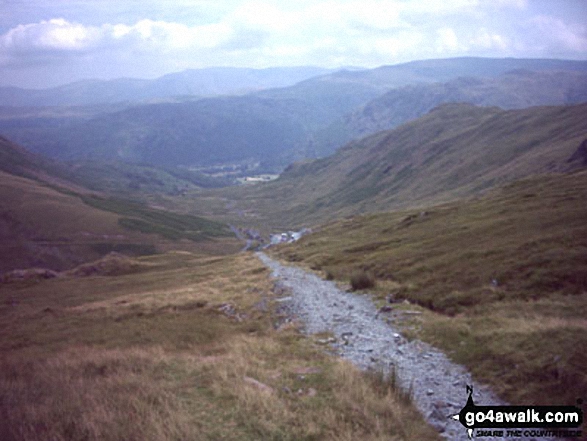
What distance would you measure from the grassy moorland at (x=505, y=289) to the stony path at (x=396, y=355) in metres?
0.90

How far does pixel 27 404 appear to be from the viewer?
12.3 meters

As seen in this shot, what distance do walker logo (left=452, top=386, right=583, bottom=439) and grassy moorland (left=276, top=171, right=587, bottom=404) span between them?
606 millimetres

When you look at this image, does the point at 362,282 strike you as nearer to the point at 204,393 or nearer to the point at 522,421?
the point at 204,393

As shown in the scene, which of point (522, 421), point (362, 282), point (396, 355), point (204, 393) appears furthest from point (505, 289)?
point (204, 393)

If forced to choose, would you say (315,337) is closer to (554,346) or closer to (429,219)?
(554,346)

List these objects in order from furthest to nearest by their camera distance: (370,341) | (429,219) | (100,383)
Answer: (429,219)
(370,341)
(100,383)

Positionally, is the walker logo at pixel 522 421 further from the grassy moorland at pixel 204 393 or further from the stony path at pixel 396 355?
the grassy moorland at pixel 204 393

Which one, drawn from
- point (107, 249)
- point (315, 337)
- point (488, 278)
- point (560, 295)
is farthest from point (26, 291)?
point (107, 249)

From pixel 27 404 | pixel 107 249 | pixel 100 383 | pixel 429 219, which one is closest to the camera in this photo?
pixel 27 404

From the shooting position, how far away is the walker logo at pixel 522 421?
11164 mm

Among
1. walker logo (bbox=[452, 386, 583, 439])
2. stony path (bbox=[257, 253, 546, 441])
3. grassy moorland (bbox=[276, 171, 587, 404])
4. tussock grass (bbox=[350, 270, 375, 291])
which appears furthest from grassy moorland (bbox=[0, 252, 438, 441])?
tussock grass (bbox=[350, 270, 375, 291])

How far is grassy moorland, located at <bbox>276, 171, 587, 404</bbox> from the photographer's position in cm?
1421

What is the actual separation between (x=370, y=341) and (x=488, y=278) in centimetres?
1562

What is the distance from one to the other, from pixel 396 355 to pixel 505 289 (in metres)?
14.4
